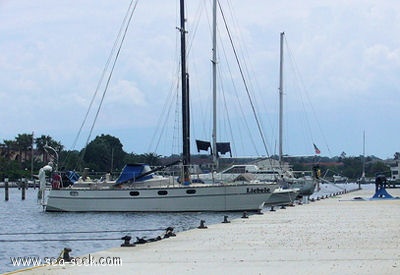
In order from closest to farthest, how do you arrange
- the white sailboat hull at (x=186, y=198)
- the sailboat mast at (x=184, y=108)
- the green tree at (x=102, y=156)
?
1. the white sailboat hull at (x=186, y=198)
2. the sailboat mast at (x=184, y=108)
3. the green tree at (x=102, y=156)

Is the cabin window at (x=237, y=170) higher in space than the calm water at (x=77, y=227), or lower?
higher

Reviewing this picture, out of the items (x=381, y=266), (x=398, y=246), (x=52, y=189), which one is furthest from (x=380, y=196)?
(x=381, y=266)

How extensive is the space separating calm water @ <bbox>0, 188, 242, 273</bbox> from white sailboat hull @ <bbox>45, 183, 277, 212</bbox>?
501mm

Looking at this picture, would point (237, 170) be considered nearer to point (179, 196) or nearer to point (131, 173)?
point (131, 173)

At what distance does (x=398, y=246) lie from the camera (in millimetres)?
19312

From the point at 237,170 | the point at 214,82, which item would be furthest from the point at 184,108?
the point at 237,170

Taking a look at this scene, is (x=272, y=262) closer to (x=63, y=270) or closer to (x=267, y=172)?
(x=63, y=270)

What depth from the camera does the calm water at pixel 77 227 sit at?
88.9 ft

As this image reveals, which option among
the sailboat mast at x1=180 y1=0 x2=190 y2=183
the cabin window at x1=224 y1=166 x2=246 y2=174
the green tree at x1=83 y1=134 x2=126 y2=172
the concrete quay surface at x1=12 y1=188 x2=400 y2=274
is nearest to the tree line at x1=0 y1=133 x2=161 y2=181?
the green tree at x1=83 y1=134 x2=126 y2=172

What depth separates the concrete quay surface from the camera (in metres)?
16.2

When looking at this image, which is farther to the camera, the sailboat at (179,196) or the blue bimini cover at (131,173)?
the blue bimini cover at (131,173)

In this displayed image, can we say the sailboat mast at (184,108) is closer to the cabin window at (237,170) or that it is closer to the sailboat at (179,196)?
the sailboat at (179,196)

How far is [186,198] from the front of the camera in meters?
45.8

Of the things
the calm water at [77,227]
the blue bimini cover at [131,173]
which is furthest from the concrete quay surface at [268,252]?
the blue bimini cover at [131,173]
